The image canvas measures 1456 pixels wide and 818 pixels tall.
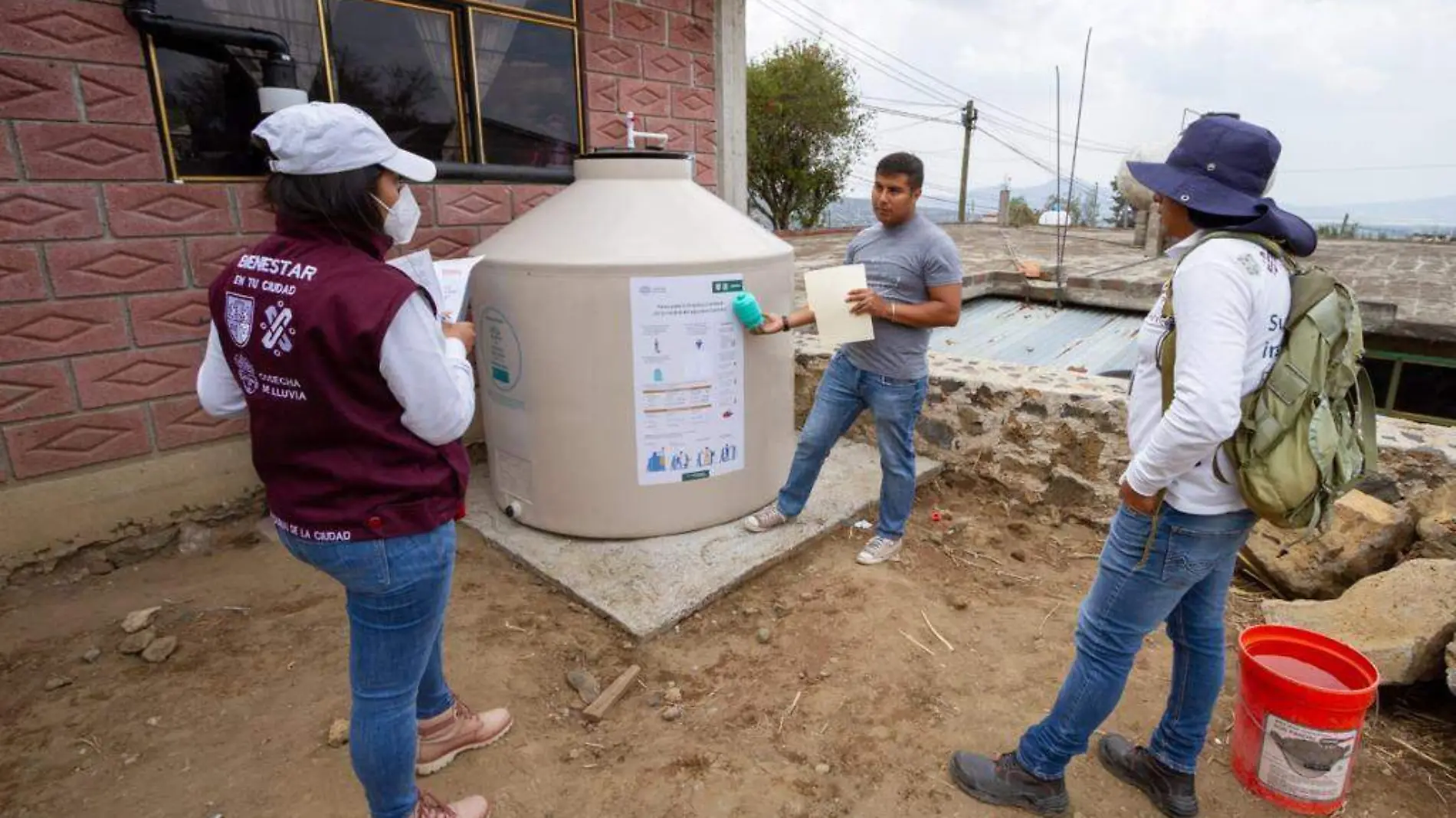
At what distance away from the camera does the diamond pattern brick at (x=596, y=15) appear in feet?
15.0

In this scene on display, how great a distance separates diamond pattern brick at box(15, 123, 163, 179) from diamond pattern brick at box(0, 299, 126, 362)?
0.54 metres

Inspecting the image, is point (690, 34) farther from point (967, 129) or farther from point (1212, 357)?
point (967, 129)

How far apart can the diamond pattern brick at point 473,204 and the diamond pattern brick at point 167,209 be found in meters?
1.03

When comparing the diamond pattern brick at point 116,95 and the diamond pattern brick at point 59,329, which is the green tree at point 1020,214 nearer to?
the diamond pattern brick at point 116,95

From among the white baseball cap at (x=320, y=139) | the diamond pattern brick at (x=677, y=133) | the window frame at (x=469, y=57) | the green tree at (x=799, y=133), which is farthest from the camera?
the green tree at (x=799, y=133)

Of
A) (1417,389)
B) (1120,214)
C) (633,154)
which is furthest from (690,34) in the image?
(1120,214)

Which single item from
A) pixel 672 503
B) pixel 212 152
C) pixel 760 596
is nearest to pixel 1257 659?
pixel 760 596

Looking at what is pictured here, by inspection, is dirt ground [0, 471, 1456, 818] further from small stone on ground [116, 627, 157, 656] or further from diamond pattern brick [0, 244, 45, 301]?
diamond pattern brick [0, 244, 45, 301]

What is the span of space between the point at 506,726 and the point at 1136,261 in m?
9.66

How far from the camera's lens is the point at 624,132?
497 cm

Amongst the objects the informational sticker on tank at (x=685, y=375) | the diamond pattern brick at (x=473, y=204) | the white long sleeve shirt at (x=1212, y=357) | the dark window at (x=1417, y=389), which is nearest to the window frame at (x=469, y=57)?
the diamond pattern brick at (x=473, y=204)

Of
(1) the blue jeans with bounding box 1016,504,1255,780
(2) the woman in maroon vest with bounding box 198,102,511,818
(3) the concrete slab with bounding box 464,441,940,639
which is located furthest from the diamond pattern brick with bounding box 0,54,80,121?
(1) the blue jeans with bounding box 1016,504,1255,780

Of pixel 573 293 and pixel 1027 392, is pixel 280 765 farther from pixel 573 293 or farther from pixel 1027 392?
pixel 1027 392

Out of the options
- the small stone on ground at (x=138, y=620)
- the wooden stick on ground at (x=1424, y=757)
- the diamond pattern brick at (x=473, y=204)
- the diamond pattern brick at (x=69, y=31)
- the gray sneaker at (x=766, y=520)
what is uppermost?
the diamond pattern brick at (x=69, y=31)
